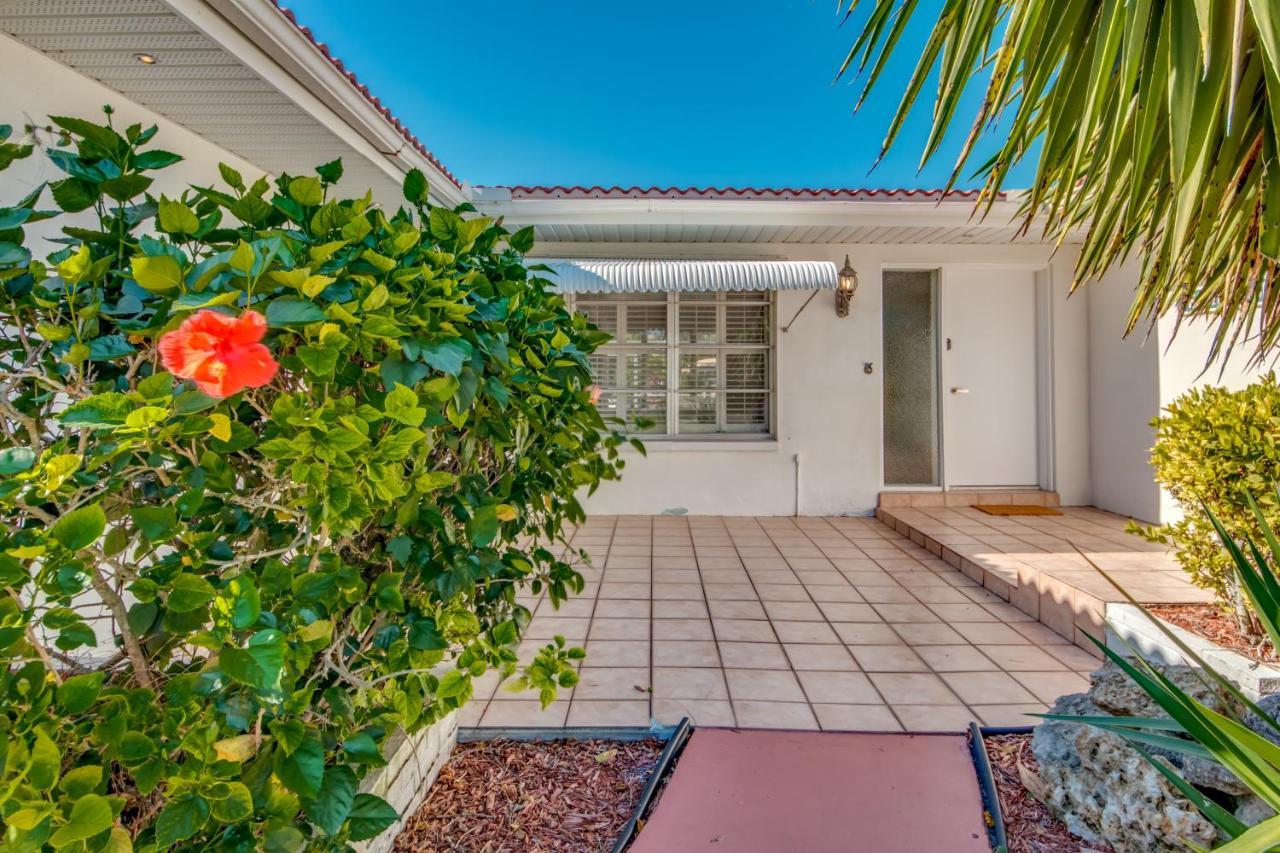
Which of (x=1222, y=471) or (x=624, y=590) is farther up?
(x=1222, y=471)

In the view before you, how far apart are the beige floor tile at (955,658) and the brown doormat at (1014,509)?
5.21m

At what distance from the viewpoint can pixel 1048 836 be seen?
2746mm

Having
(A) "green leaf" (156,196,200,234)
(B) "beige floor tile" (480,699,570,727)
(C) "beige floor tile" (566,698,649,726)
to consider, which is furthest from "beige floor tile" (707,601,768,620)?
(A) "green leaf" (156,196,200,234)

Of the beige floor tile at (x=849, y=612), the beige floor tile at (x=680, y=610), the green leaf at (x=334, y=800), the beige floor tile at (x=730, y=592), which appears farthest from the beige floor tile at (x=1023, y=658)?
the green leaf at (x=334, y=800)

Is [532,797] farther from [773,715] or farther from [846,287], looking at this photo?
[846,287]

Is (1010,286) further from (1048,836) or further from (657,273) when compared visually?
(1048,836)

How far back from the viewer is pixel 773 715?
3.83 meters

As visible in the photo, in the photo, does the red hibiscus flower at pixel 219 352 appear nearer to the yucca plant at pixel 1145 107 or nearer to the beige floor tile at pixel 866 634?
the yucca plant at pixel 1145 107

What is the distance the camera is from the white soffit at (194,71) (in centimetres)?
362

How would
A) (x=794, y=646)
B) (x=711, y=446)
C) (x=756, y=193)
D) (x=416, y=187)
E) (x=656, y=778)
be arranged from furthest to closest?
(x=711, y=446), (x=756, y=193), (x=794, y=646), (x=656, y=778), (x=416, y=187)

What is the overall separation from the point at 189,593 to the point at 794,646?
4.67m

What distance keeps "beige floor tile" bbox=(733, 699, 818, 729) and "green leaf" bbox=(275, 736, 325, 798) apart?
2950 mm

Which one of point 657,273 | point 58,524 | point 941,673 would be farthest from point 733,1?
point 58,524

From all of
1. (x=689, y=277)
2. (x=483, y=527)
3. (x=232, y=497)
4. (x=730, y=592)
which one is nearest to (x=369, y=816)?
(x=483, y=527)
